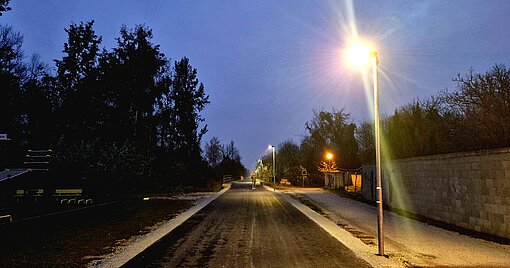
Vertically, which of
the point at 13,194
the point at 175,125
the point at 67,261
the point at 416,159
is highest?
the point at 175,125

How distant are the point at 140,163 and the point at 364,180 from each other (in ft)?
60.6

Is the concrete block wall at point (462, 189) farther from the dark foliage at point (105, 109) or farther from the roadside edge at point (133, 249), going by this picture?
the dark foliage at point (105, 109)

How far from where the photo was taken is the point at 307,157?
5725 cm

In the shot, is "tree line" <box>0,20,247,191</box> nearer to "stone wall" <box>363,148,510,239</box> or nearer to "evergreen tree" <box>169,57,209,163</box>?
"evergreen tree" <box>169,57,209,163</box>

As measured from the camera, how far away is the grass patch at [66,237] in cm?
916

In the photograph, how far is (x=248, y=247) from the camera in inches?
421

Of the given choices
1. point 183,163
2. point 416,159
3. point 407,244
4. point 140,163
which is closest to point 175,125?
point 183,163

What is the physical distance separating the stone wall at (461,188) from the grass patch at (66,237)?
10695 mm

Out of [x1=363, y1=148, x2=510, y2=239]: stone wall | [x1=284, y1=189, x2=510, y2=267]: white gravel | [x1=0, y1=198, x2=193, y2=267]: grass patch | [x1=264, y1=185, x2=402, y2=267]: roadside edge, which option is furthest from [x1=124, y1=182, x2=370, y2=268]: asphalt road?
[x1=363, y1=148, x2=510, y2=239]: stone wall

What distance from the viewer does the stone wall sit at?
11859mm

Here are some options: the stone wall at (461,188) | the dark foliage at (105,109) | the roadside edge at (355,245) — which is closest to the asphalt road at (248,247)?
the roadside edge at (355,245)

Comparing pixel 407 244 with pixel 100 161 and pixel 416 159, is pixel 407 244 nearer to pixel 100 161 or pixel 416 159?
pixel 416 159

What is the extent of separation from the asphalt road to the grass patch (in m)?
1.42

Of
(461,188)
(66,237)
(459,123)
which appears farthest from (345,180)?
(66,237)
